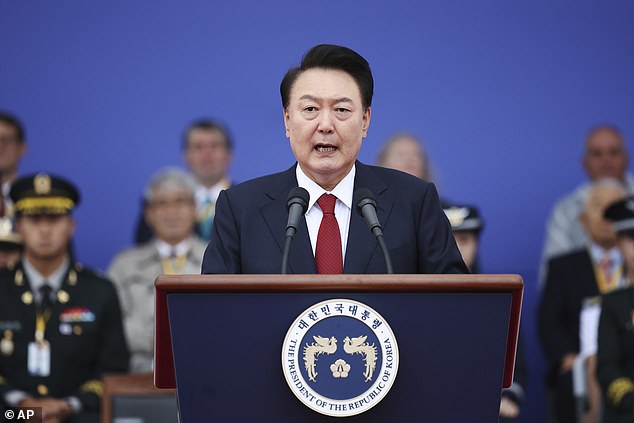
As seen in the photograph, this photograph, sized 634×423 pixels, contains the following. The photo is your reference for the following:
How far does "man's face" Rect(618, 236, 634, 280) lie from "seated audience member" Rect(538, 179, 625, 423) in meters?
0.36

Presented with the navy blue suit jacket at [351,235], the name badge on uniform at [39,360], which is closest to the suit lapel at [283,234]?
the navy blue suit jacket at [351,235]

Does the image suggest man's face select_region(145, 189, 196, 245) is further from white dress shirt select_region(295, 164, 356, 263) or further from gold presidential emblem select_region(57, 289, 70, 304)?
white dress shirt select_region(295, 164, 356, 263)

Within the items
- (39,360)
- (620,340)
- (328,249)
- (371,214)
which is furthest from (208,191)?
Result: (371,214)

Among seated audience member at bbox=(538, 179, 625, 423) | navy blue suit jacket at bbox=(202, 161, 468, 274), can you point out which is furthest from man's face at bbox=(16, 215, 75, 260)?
navy blue suit jacket at bbox=(202, 161, 468, 274)

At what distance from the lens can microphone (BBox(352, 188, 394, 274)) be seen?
6.76 feet

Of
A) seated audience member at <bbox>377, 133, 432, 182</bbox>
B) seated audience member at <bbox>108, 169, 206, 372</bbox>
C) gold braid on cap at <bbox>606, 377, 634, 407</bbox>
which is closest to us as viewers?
gold braid on cap at <bbox>606, 377, 634, 407</bbox>

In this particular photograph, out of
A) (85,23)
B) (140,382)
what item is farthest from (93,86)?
(140,382)

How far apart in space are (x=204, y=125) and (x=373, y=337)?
12.3ft

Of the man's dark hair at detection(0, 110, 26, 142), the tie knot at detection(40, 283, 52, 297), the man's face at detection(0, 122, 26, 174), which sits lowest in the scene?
the tie knot at detection(40, 283, 52, 297)

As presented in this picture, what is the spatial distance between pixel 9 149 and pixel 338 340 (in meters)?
3.88

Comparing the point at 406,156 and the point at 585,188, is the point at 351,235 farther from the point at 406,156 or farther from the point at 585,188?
the point at 585,188

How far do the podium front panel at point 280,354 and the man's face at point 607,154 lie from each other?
12.5 feet

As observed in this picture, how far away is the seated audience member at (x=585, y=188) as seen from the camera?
17.9ft

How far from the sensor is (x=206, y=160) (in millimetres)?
5465
